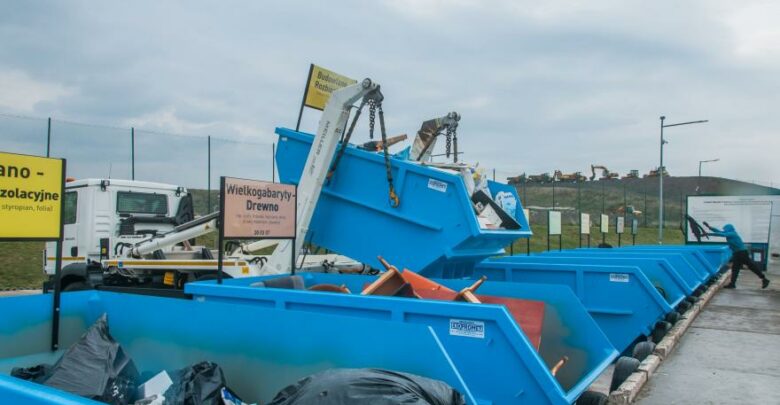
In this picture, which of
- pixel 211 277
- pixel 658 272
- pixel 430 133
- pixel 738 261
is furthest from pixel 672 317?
pixel 738 261

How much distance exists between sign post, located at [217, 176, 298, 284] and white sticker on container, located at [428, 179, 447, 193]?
5.29 ft

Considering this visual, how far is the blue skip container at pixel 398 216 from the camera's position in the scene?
269 inches

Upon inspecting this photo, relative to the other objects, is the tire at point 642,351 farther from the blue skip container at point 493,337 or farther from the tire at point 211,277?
the tire at point 211,277

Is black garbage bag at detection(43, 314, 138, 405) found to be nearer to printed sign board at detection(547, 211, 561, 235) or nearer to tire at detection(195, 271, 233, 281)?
tire at detection(195, 271, 233, 281)

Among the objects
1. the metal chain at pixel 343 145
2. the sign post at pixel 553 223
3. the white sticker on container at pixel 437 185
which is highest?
the metal chain at pixel 343 145

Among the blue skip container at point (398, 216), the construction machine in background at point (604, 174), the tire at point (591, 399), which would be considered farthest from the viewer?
the construction machine in background at point (604, 174)

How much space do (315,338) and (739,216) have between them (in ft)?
73.4

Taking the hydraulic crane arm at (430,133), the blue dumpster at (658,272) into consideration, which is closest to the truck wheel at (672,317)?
the blue dumpster at (658,272)

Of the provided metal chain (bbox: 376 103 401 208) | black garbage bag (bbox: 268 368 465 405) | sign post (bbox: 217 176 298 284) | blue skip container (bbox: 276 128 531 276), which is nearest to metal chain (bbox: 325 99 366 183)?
blue skip container (bbox: 276 128 531 276)

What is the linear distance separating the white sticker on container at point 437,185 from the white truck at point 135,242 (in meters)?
2.72

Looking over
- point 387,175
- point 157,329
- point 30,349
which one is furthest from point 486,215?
point 30,349

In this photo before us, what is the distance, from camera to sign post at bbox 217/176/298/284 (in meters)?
5.40

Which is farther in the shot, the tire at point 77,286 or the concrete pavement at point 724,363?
the tire at point 77,286

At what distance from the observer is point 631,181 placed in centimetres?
5997
